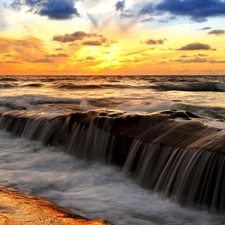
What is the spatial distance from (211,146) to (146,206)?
4.66ft

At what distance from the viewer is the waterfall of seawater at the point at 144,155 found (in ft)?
15.5

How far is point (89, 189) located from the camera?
18.5ft

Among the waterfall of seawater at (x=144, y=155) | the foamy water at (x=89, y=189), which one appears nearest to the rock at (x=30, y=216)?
the foamy water at (x=89, y=189)

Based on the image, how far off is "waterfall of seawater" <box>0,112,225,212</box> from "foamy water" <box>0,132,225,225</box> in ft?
0.70

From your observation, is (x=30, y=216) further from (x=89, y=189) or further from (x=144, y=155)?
(x=144, y=155)

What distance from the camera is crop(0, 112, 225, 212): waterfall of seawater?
15.5 ft

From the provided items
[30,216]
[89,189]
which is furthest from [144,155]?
[30,216]

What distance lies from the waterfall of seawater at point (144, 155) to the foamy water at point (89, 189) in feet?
0.70

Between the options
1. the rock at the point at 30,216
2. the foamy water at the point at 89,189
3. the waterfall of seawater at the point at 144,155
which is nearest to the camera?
the rock at the point at 30,216

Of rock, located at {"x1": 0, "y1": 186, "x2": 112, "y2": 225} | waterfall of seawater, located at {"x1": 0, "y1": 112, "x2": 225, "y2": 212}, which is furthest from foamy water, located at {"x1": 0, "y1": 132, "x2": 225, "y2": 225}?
rock, located at {"x1": 0, "y1": 186, "x2": 112, "y2": 225}

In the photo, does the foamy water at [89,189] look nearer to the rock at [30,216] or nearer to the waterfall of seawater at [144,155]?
the waterfall of seawater at [144,155]

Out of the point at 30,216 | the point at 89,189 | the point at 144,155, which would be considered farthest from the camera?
the point at 144,155

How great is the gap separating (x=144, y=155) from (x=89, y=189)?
1222 millimetres

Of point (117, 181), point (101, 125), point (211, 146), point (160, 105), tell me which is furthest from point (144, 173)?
point (160, 105)
